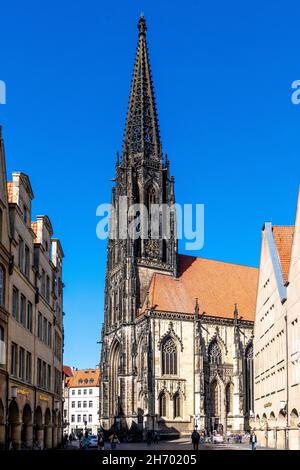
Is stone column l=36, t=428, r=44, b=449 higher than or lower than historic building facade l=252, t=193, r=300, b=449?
lower

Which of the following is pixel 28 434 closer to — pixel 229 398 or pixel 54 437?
pixel 54 437

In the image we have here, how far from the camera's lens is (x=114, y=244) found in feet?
291

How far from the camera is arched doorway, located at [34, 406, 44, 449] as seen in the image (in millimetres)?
35844

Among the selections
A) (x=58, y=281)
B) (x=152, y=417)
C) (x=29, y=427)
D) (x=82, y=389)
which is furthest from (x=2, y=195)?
(x=82, y=389)

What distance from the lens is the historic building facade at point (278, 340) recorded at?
3234cm

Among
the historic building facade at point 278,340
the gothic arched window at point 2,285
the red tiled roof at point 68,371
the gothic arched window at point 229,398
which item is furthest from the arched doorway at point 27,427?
the red tiled roof at point 68,371

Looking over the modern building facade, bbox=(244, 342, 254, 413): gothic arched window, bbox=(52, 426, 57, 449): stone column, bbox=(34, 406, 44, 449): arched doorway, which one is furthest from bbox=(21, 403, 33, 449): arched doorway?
the modern building facade

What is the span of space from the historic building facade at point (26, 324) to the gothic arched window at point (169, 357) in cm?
3287

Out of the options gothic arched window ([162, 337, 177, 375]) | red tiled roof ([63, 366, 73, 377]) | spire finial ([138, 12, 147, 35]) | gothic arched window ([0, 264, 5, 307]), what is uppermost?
spire finial ([138, 12, 147, 35])

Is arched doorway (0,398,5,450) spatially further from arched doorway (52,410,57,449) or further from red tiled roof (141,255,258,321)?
red tiled roof (141,255,258,321)

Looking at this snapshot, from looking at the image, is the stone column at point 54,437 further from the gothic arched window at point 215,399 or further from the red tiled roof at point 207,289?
the gothic arched window at point 215,399

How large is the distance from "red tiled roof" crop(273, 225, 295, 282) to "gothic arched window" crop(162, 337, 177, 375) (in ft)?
126

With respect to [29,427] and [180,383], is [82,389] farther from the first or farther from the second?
[29,427]

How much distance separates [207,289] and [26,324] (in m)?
57.4
